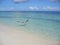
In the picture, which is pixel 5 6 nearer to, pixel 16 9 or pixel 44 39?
pixel 16 9

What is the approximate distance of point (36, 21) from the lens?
1133 millimetres

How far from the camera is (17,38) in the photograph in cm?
117

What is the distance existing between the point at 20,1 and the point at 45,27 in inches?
12.9

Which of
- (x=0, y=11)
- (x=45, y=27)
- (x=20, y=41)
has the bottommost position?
(x=20, y=41)

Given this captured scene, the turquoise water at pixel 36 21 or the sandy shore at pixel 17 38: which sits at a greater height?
the turquoise water at pixel 36 21

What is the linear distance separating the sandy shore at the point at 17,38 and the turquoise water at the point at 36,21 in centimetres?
4

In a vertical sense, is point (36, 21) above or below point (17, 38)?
above

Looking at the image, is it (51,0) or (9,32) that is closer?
(51,0)

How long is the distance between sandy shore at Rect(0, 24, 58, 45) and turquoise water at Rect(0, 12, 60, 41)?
4cm

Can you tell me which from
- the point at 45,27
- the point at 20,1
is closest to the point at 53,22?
the point at 45,27

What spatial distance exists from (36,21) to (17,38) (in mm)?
243

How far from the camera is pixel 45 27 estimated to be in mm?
1120

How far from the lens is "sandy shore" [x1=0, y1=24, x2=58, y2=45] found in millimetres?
1129

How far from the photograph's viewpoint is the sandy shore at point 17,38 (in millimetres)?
1129
